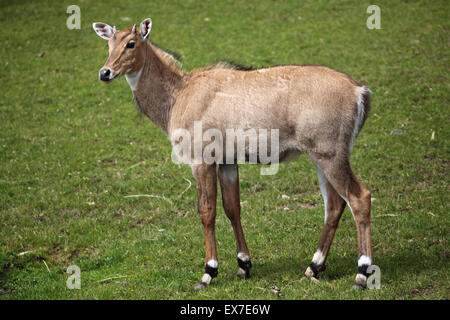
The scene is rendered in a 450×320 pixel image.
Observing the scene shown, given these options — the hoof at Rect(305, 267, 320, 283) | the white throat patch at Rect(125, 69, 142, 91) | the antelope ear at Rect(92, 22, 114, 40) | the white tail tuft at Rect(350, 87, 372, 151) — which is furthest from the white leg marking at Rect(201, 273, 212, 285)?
the antelope ear at Rect(92, 22, 114, 40)

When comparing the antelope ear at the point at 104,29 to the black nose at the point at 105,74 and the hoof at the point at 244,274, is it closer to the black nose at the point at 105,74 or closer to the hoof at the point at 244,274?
the black nose at the point at 105,74

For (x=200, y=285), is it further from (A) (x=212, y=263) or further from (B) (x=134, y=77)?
(B) (x=134, y=77)

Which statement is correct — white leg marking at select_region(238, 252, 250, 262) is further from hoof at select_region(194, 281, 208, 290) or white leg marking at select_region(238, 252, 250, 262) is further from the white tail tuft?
the white tail tuft

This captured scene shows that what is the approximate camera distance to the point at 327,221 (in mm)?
7621

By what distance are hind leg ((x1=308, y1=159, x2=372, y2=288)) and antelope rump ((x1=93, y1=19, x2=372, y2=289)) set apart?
0.5 inches

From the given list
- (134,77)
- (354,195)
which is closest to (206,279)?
(354,195)

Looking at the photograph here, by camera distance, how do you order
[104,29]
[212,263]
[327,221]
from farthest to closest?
1. [104,29]
2. [327,221]
3. [212,263]

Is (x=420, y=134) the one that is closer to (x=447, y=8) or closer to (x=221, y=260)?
(x=221, y=260)

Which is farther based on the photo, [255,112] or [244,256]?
[244,256]

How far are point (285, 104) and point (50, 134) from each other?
813 centimetres

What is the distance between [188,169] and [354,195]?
558cm

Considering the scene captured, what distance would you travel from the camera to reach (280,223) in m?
9.38

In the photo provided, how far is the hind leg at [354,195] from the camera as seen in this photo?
6879 mm
